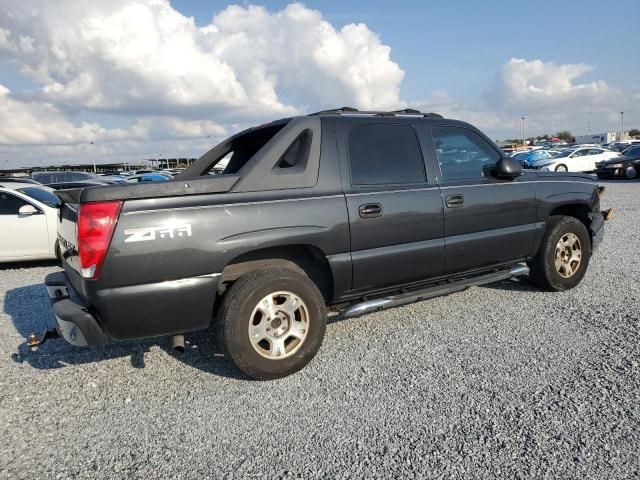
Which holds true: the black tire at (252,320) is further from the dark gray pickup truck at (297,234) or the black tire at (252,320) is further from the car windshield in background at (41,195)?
the car windshield in background at (41,195)

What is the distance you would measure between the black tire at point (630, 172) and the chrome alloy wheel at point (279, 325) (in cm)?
2334

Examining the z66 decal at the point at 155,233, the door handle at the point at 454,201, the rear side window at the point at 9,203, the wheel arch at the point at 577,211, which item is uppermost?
the rear side window at the point at 9,203

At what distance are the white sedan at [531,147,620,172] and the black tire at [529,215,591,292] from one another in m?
21.4

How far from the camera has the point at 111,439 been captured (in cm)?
269

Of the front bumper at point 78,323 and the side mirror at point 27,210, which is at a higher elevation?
the side mirror at point 27,210

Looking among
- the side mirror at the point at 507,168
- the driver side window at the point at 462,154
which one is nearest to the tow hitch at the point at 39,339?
the driver side window at the point at 462,154

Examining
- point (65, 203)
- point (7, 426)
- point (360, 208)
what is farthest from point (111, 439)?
point (360, 208)

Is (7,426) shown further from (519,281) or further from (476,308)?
(519,281)

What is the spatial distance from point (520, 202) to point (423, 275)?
1.36 metres

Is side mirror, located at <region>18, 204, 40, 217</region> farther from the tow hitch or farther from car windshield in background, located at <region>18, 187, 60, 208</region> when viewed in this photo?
Answer: the tow hitch

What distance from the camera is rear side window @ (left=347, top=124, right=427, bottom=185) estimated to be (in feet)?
12.0

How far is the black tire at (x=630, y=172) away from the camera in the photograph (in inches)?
840

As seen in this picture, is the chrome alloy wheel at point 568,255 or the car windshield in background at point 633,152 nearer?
the chrome alloy wheel at point 568,255

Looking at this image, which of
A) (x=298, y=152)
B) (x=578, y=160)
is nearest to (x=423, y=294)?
(x=298, y=152)
